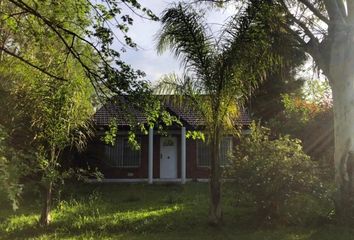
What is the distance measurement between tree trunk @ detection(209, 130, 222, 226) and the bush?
0.57 m

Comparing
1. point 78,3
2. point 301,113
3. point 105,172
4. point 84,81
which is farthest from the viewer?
point 105,172

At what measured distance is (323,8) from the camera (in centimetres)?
1430

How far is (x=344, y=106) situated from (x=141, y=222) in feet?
19.3

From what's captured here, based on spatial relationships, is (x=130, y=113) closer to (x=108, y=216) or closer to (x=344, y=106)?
(x=108, y=216)

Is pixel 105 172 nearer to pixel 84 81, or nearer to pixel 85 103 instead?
pixel 85 103

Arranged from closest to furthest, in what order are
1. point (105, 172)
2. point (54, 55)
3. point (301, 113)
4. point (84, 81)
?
point (84, 81), point (54, 55), point (301, 113), point (105, 172)

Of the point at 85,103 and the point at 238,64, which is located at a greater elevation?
the point at 238,64

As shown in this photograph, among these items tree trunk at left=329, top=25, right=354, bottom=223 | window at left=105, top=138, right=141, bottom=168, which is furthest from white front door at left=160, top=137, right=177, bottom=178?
tree trunk at left=329, top=25, right=354, bottom=223

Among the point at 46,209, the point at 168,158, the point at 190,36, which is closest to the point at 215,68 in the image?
the point at 190,36

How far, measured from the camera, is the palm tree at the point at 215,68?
11719 mm

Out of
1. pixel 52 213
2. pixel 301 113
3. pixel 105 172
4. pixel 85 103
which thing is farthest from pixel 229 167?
pixel 105 172

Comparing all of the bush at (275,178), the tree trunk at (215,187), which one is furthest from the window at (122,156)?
the tree trunk at (215,187)

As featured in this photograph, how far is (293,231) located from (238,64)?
4115mm

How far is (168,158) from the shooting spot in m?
23.6
